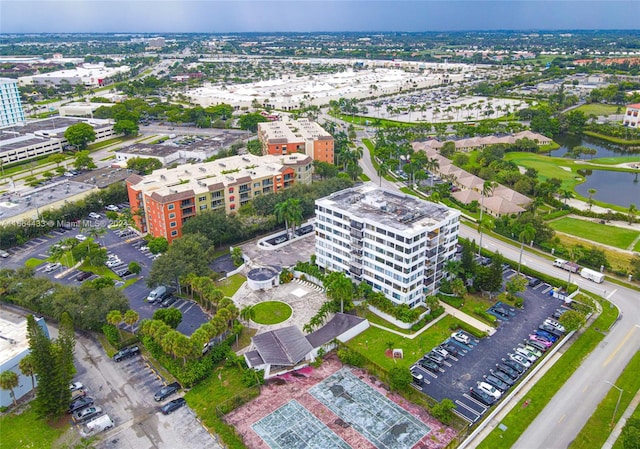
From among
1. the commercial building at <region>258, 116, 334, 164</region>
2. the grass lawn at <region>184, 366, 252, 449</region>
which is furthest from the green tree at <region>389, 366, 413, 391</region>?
the commercial building at <region>258, 116, 334, 164</region>

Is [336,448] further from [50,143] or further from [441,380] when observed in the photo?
[50,143]

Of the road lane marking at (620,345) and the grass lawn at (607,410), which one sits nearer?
the grass lawn at (607,410)

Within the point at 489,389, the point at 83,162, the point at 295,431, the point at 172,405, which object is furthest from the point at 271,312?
the point at 83,162

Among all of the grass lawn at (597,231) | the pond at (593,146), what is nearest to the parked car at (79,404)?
the grass lawn at (597,231)

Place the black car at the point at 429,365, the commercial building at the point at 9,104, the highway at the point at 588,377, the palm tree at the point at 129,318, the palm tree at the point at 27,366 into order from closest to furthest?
1. the highway at the point at 588,377
2. the palm tree at the point at 27,366
3. the black car at the point at 429,365
4. the palm tree at the point at 129,318
5. the commercial building at the point at 9,104

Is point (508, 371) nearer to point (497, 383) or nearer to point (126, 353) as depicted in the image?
point (497, 383)

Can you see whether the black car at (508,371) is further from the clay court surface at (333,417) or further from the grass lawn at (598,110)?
the grass lawn at (598,110)
